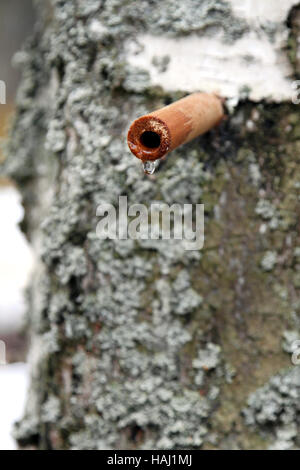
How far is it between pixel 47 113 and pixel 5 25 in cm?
226

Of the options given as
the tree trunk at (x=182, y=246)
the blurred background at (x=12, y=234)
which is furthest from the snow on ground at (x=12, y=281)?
the tree trunk at (x=182, y=246)

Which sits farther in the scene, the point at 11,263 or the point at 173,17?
the point at 11,263

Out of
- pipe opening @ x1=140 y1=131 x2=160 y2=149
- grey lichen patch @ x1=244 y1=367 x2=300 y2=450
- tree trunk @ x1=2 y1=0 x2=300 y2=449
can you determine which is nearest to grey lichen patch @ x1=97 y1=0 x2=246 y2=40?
tree trunk @ x1=2 y1=0 x2=300 y2=449

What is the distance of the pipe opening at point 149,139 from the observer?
75 cm

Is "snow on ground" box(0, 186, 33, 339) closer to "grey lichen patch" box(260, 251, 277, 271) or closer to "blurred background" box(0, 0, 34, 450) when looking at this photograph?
"blurred background" box(0, 0, 34, 450)

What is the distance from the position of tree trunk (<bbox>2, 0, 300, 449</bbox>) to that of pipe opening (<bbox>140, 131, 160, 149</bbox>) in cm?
22

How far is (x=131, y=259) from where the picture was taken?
990 mm

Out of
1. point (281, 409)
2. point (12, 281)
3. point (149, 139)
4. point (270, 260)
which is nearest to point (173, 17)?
point (149, 139)

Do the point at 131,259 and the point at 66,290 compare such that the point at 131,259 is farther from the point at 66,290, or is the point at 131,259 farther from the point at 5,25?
the point at 5,25

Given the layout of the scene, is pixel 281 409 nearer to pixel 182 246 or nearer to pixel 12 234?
pixel 182 246

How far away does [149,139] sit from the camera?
29.8 inches

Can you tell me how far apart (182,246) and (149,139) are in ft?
0.86

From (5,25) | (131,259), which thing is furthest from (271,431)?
(5,25)

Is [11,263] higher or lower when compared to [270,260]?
lower
